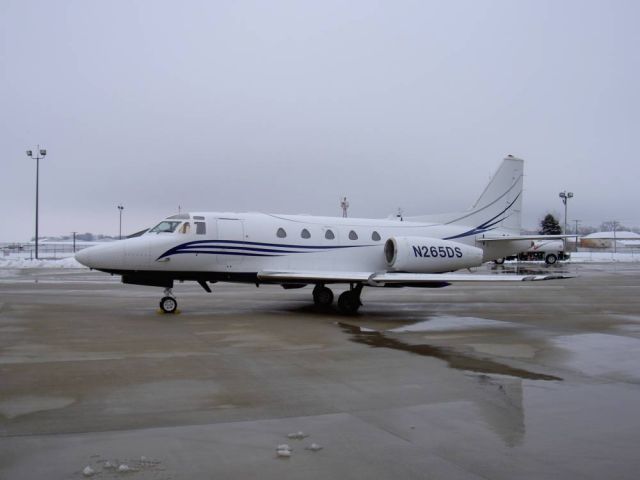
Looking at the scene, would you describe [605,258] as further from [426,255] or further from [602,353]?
[602,353]

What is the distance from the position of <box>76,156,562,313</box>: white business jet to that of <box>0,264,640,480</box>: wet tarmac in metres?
1.55

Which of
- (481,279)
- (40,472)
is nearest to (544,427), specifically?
(40,472)

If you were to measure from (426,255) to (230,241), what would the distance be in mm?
6208

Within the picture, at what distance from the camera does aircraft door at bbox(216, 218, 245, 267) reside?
17.6 metres

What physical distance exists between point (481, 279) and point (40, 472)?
497 inches

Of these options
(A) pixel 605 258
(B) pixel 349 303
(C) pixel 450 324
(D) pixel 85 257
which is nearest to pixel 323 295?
(B) pixel 349 303

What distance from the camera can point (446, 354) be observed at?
10.7 metres

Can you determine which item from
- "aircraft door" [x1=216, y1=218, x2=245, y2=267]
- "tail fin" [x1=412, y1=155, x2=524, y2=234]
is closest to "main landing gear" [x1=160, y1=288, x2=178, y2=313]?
"aircraft door" [x1=216, y1=218, x2=245, y2=267]

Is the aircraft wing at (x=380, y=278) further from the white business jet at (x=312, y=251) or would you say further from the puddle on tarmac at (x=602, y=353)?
the puddle on tarmac at (x=602, y=353)

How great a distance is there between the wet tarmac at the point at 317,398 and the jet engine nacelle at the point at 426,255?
3530mm

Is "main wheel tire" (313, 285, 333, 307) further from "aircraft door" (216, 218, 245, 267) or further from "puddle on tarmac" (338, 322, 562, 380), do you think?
"puddle on tarmac" (338, 322, 562, 380)

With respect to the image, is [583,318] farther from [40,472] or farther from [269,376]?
[40,472]

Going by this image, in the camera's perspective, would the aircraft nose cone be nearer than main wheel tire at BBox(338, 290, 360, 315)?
Yes

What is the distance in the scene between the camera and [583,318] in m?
16.4
